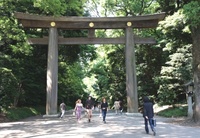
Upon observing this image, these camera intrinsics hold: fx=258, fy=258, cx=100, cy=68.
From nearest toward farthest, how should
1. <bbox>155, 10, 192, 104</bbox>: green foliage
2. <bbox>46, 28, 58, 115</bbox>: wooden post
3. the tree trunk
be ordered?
the tree trunk, <bbox>155, 10, 192, 104</bbox>: green foliage, <bbox>46, 28, 58, 115</bbox>: wooden post

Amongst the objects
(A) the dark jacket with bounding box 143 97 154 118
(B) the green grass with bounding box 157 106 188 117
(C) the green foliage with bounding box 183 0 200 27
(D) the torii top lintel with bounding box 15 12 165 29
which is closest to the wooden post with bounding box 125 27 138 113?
(D) the torii top lintel with bounding box 15 12 165 29

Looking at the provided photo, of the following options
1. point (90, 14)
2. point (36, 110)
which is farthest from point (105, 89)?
point (36, 110)

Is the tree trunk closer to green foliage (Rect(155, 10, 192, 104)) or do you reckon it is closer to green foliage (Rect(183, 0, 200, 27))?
green foliage (Rect(155, 10, 192, 104))

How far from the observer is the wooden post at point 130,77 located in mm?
18047

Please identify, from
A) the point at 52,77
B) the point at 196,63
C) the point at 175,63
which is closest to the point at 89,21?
the point at 52,77

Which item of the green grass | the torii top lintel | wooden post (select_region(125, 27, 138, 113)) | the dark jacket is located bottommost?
the green grass

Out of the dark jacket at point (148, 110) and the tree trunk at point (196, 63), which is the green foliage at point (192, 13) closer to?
the tree trunk at point (196, 63)

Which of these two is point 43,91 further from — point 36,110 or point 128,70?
point 128,70

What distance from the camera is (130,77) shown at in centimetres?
1827

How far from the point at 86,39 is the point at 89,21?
1364 millimetres

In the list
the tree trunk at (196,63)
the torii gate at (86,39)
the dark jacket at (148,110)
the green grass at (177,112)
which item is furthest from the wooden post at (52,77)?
the tree trunk at (196,63)

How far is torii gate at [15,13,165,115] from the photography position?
17.9m

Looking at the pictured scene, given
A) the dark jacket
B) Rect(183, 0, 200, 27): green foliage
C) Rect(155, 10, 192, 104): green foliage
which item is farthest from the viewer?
Rect(155, 10, 192, 104): green foliage

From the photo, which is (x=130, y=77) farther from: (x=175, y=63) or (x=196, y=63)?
(x=196, y=63)
